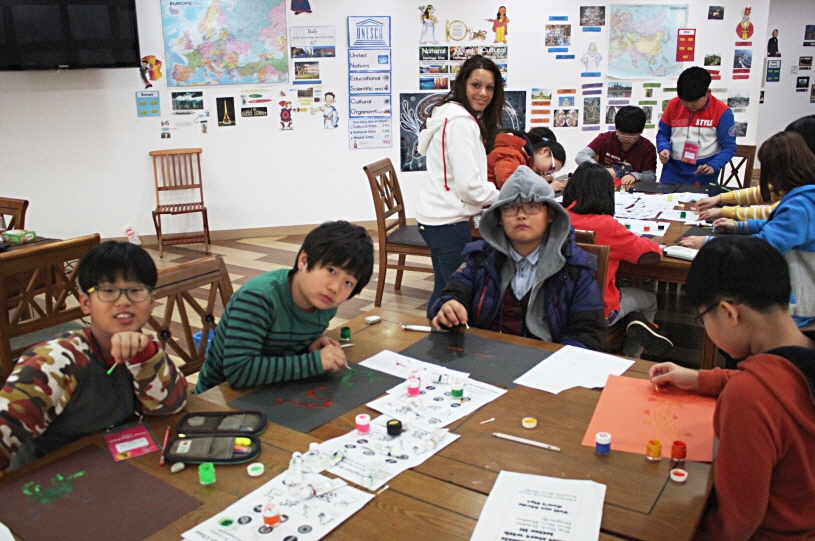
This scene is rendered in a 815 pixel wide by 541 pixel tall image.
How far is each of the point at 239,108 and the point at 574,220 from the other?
13.0ft

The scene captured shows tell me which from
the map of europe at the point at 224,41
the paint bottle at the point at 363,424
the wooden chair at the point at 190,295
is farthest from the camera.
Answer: the map of europe at the point at 224,41

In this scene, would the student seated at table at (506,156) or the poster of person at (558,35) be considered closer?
the student seated at table at (506,156)

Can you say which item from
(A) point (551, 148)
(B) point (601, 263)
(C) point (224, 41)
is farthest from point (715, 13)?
(B) point (601, 263)

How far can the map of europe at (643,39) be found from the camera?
6.52 m

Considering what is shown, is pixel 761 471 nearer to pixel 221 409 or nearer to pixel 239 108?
pixel 221 409

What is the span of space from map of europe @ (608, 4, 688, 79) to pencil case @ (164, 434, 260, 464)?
611 cm

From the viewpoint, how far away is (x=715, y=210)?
3457 millimetres

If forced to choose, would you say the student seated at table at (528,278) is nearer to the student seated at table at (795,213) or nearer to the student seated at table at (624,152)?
the student seated at table at (795,213)

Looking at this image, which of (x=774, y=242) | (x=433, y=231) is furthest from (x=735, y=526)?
(x=433, y=231)

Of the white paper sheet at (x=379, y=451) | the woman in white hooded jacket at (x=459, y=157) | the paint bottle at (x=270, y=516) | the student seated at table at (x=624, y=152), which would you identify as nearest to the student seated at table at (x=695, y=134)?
the student seated at table at (x=624, y=152)

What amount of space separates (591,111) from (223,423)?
596 cm

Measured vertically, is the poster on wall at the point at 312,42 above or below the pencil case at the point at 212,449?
above

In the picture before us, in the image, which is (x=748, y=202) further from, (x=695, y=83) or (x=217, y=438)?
(x=217, y=438)

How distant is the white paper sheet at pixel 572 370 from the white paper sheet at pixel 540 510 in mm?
419
